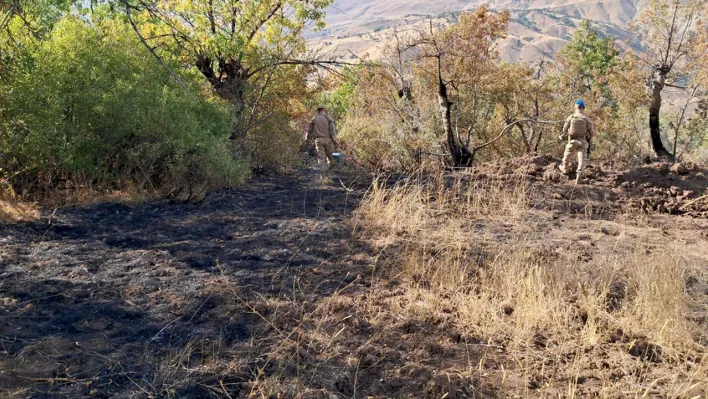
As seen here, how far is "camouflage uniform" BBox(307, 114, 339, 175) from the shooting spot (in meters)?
10.6

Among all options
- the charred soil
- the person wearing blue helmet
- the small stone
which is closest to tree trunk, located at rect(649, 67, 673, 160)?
the small stone

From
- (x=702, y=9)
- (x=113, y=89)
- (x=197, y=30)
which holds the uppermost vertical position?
(x=702, y=9)

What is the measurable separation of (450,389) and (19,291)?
3439 millimetres

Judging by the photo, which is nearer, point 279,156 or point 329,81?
point 279,156

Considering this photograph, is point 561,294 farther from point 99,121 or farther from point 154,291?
point 99,121

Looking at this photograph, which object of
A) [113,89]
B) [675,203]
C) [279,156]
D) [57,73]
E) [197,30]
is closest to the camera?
[57,73]

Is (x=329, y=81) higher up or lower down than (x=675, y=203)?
higher up

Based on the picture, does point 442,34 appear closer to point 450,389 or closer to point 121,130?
point 121,130

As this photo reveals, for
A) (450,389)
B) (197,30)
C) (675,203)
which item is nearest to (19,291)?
(450,389)

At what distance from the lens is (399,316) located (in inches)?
155

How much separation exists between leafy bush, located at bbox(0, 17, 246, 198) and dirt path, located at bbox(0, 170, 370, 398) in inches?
38.5

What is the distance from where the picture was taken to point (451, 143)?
12.1m

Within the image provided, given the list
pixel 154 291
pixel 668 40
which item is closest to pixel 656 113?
pixel 668 40

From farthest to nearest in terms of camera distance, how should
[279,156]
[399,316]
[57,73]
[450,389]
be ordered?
[279,156], [57,73], [399,316], [450,389]
